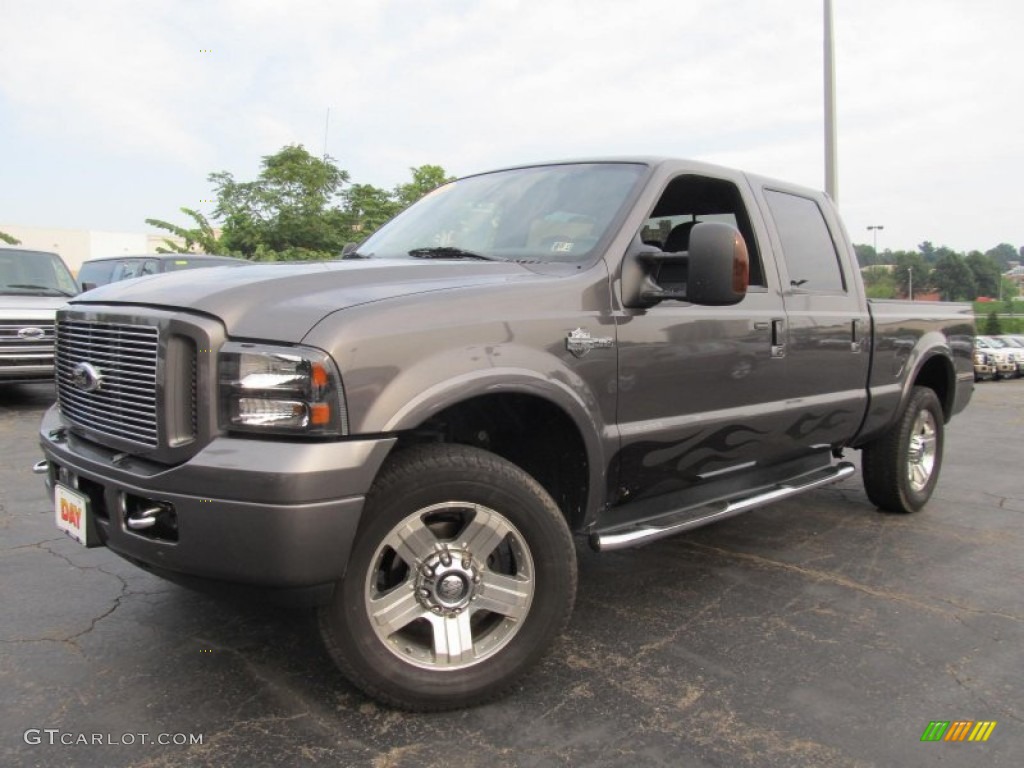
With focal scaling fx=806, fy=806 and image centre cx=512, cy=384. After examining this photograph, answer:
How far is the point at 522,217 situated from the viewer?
11.4 feet

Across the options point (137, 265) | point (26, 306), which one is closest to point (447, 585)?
point (26, 306)

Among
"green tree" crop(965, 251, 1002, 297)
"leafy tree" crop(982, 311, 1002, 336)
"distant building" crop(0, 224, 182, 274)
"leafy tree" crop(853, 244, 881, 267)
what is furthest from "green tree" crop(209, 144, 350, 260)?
"green tree" crop(965, 251, 1002, 297)

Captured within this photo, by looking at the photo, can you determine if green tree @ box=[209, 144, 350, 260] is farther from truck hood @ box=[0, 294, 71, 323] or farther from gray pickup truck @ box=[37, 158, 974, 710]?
gray pickup truck @ box=[37, 158, 974, 710]

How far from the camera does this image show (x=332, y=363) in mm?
2229

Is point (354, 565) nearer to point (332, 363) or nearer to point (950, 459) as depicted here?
point (332, 363)

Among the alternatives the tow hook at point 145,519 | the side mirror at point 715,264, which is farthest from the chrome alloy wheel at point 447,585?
the side mirror at point 715,264

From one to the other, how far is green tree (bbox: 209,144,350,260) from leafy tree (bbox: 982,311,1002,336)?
40.7 metres

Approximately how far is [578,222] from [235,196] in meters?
26.6

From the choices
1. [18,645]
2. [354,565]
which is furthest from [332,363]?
[18,645]

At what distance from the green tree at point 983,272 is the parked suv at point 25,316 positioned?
79125 millimetres

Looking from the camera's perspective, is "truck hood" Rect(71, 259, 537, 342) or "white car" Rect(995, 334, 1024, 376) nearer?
"truck hood" Rect(71, 259, 537, 342)

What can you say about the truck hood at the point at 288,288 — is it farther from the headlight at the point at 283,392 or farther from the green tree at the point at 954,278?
the green tree at the point at 954,278

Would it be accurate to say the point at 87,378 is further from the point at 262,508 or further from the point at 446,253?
the point at 446,253

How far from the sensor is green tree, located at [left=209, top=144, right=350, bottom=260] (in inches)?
1038
